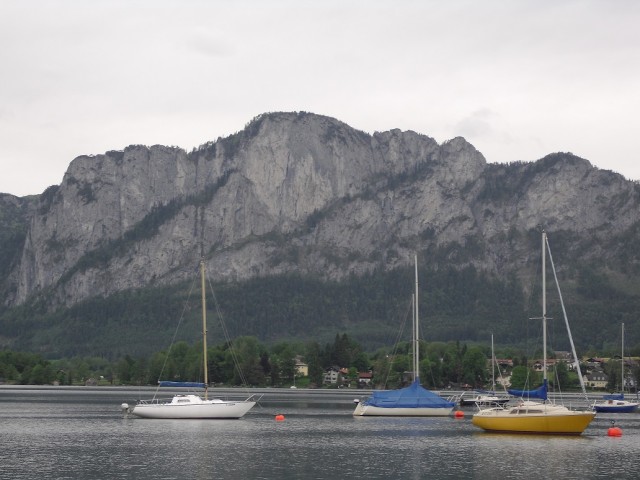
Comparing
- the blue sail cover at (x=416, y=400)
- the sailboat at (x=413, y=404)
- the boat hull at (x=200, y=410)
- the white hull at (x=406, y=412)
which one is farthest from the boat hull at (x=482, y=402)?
the boat hull at (x=200, y=410)

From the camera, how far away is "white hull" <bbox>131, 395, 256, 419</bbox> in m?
142

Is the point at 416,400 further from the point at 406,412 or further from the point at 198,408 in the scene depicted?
the point at 198,408

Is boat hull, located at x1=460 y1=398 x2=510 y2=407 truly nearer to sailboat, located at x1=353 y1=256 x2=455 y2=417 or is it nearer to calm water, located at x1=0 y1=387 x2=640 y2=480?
sailboat, located at x1=353 y1=256 x2=455 y2=417

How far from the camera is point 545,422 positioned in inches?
4599

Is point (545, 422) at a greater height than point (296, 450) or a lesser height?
greater

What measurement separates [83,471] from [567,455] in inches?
1661

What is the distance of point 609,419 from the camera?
540 ft

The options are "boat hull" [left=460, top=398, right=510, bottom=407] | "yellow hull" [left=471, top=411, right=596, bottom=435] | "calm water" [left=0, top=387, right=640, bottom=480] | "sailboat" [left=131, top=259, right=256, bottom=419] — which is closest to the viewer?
"calm water" [left=0, top=387, right=640, bottom=480]

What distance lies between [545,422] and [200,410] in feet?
150

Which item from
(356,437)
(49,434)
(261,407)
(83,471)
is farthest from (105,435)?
(261,407)

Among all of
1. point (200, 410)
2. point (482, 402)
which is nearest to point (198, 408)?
point (200, 410)

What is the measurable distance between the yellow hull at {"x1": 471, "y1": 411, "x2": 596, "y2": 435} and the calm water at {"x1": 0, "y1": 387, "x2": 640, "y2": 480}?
1162 millimetres

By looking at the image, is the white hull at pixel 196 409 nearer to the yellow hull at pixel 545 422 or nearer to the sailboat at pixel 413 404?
the sailboat at pixel 413 404

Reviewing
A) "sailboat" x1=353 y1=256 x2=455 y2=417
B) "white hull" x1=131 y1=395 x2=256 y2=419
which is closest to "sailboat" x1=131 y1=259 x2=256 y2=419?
"white hull" x1=131 y1=395 x2=256 y2=419
